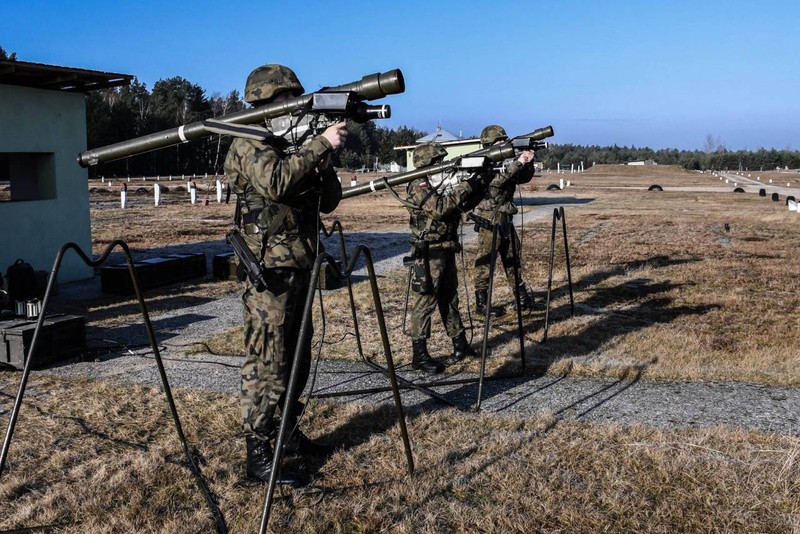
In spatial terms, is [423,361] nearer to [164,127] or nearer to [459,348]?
[459,348]

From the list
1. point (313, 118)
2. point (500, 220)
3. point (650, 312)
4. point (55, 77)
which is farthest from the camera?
point (55, 77)

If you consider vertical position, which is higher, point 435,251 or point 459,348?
point 435,251

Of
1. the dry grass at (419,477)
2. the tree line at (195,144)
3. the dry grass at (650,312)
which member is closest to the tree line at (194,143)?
the tree line at (195,144)

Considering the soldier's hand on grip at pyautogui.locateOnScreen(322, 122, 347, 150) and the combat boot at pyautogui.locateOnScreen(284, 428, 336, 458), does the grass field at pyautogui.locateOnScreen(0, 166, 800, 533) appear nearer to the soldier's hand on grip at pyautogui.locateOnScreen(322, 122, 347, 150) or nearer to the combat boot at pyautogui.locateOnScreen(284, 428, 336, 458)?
the combat boot at pyautogui.locateOnScreen(284, 428, 336, 458)

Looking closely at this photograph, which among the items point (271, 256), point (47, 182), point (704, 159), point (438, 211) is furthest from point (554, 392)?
point (704, 159)

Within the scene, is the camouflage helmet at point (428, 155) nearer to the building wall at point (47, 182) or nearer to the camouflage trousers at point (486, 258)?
the camouflage trousers at point (486, 258)

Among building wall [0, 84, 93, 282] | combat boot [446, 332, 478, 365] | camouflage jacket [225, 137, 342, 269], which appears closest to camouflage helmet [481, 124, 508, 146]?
combat boot [446, 332, 478, 365]

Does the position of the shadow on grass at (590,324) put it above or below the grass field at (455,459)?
above

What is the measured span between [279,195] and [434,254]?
3.07 metres

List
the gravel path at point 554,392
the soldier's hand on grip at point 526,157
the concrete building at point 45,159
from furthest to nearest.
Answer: the concrete building at point 45,159 < the soldier's hand on grip at point 526,157 < the gravel path at point 554,392

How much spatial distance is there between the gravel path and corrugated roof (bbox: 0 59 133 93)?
476 centimetres

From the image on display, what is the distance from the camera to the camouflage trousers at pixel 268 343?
4.02 m

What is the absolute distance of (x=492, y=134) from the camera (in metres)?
8.64

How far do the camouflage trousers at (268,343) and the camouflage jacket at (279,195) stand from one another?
0.43 feet
